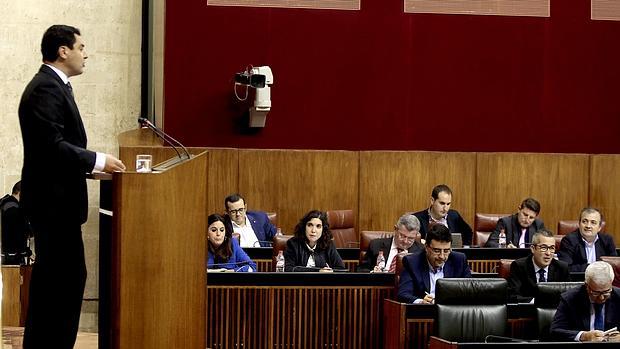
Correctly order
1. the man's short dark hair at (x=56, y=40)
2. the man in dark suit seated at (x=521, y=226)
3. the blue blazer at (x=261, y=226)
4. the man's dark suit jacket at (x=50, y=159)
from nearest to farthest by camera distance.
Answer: the man's dark suit jacket at (x=50, y=159), the man's short dark hair at (x=56, y=40), the blue blazer at (x=261, y=226), the man in dark suit seated at (x=521, y=226)

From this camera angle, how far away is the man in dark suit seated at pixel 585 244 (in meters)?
10.1

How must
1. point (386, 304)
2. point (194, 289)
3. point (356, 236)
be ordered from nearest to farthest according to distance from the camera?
point (194, 289) → point (386, 304) → point (356, 236)

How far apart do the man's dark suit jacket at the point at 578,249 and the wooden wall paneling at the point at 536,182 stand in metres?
2.58

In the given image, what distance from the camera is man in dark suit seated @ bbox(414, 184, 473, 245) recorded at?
10859 millimetres

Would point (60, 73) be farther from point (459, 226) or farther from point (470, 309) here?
point (459, 226)

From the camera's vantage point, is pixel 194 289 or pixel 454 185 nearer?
pixel 194 289

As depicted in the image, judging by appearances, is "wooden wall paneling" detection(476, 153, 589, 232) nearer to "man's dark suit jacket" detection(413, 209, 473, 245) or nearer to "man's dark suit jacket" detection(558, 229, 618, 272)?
"man's dark suit jacket" detection(413, 209, 473, 245)

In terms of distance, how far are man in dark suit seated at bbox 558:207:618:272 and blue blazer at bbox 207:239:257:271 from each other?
9.12 ft

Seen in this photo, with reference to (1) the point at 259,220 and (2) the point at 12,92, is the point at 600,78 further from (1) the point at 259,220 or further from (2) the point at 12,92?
(2) the point at 12,92

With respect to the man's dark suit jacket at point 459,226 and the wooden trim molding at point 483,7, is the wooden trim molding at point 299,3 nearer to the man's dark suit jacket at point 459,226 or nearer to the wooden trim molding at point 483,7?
the wooden trim molding at point 483,7

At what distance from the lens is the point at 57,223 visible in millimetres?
3910

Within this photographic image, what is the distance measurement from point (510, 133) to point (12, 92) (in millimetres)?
5340

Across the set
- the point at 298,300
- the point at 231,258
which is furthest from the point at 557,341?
the point at 231,258

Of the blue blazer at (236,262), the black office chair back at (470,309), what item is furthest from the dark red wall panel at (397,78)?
the black office chair back at (470,309)
